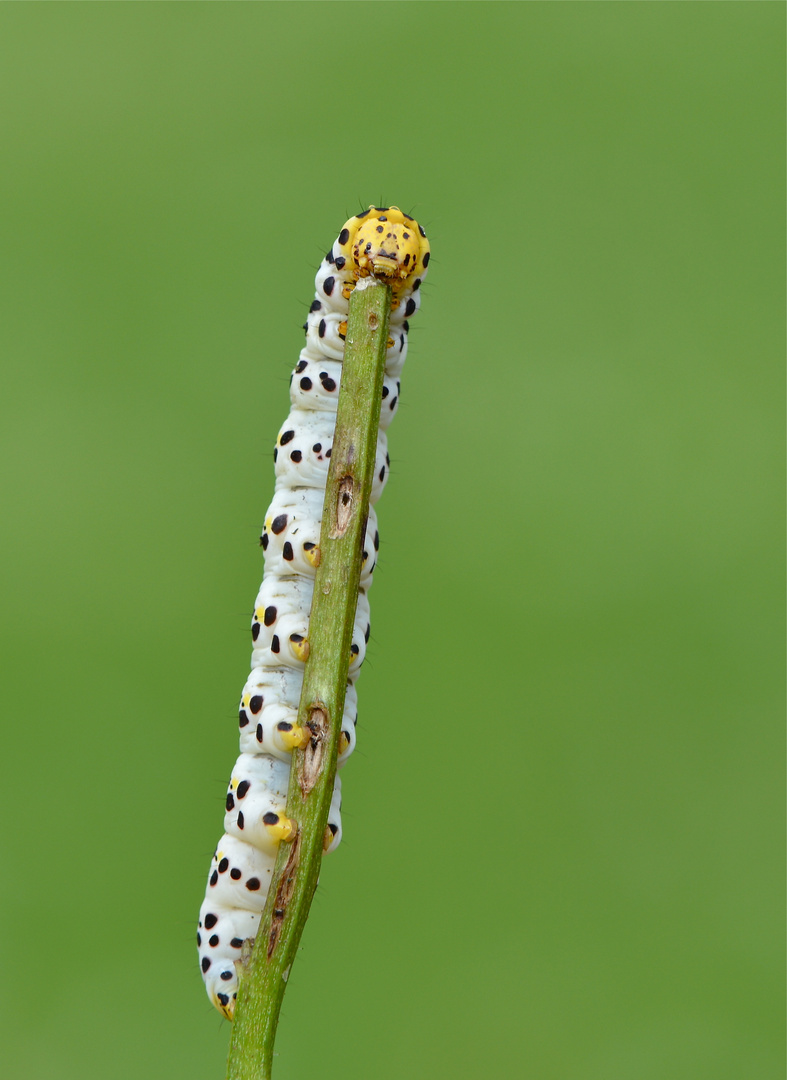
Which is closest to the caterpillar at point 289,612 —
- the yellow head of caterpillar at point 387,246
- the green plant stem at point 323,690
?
the yellow head of caterpillar at point 387,246

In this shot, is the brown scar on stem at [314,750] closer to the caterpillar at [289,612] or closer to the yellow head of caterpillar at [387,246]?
the caterpillar at [289,612]

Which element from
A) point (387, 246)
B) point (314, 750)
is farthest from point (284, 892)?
point (387, 246)

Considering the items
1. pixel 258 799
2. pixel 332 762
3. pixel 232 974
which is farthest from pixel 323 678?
pixel 232 974

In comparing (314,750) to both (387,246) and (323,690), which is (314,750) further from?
(387,246)

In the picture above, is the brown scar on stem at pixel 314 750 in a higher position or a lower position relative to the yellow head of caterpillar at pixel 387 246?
lower

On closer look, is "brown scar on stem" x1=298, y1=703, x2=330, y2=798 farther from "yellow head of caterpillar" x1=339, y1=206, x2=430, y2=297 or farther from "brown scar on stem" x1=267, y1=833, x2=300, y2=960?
"yellow head of caterpillar" x1=339, y1=206, x2=430, y2=297

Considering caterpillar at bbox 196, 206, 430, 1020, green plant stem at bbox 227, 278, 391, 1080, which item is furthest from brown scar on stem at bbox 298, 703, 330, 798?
caterpillar at bbox 196, 206, 430, 1020
